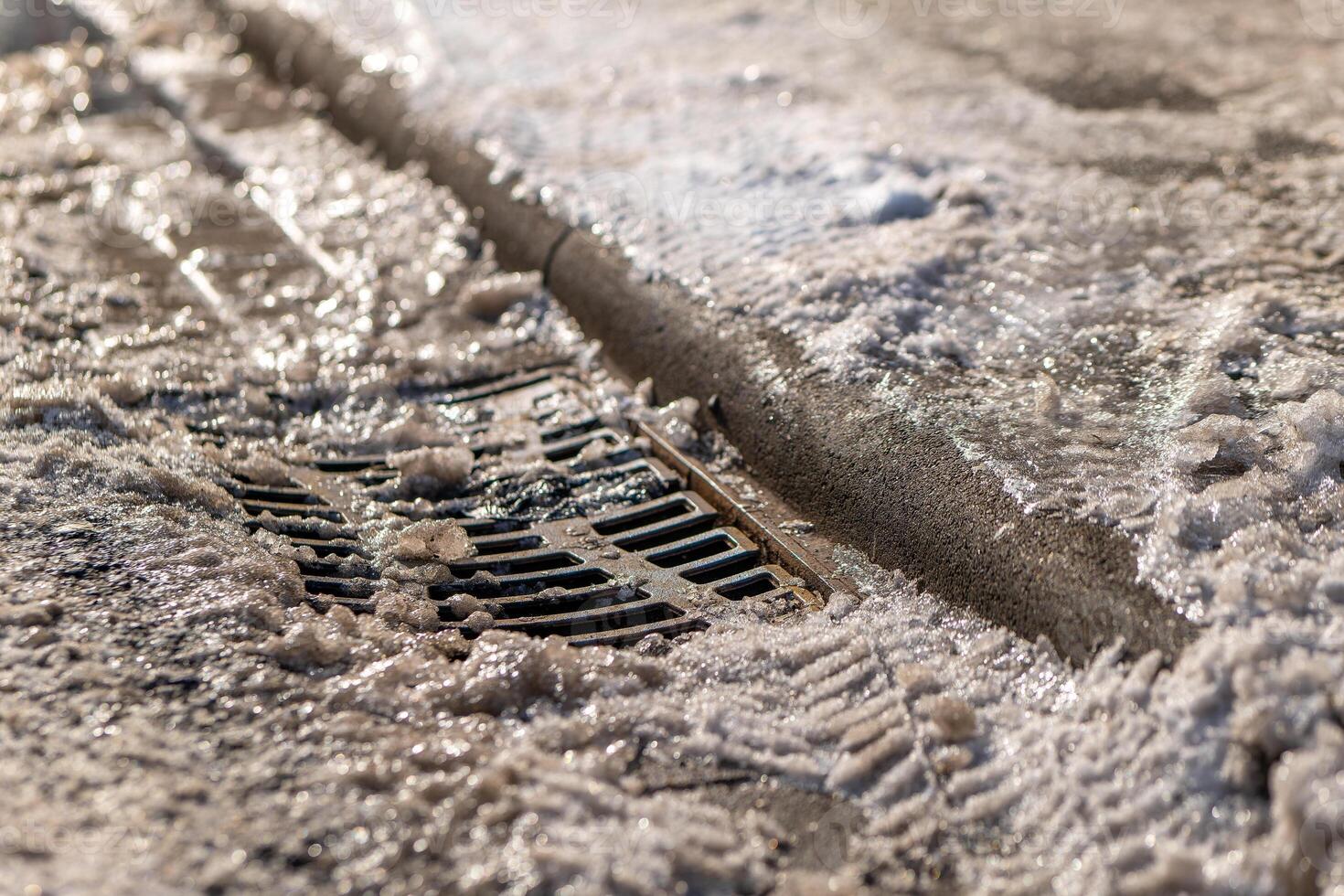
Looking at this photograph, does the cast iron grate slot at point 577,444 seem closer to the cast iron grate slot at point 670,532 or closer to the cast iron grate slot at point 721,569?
the cast iron grate slot at point 670,532

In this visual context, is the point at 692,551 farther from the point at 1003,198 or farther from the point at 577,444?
the point at 1003,198

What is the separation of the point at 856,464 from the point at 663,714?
2.23 ft

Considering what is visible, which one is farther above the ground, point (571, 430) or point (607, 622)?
point (571, 430)

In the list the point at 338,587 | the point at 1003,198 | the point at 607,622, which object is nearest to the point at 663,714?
the point at 607,622

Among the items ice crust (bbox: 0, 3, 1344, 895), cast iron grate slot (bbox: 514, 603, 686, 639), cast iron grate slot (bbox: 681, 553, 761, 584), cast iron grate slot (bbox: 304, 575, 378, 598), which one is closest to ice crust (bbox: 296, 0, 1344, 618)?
ice crust (bbox: 0, 3, 1344, 895)

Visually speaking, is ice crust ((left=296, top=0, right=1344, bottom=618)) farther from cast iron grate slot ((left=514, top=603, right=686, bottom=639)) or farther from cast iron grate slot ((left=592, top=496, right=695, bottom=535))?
cast iron grate slot ((left=514, top=603, right=686, bottom=639))

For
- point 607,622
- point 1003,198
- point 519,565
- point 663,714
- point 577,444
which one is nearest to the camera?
point 663,714

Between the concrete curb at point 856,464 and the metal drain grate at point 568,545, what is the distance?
0.16 meters

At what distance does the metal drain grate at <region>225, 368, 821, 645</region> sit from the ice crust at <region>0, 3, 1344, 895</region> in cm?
7

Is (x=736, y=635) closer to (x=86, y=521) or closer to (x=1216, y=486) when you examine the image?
(x=1216, y=486)

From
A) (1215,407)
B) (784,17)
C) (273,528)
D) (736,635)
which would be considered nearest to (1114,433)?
(1215,407)

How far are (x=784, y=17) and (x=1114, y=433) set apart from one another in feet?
9.47

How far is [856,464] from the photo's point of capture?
216 cm

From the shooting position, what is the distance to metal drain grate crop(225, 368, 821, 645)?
1.96 meters
